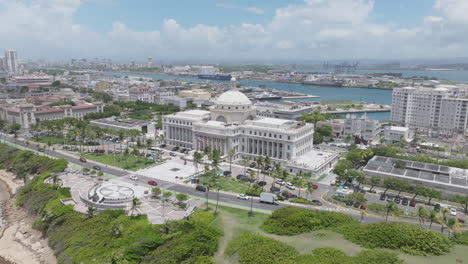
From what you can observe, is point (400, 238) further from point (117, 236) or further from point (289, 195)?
point (117, 236)

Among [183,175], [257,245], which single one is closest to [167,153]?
[183,175]

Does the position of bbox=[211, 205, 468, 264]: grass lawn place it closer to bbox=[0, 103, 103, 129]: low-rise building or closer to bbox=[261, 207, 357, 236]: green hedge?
bbox=[261, 207, 357, 236]: green hedge

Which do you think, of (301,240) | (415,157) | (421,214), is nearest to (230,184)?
(301,240)

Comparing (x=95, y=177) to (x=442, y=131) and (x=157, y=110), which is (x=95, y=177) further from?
(x=442, y=131)

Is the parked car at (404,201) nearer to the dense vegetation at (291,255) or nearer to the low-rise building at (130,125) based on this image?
the dense vegetation at (291,255)

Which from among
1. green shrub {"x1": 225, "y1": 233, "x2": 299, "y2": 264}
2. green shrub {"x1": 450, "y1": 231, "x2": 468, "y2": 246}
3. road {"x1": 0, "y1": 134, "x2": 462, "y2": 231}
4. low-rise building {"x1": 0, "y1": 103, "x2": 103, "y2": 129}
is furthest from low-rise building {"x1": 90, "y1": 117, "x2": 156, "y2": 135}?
green shrub {"x1": 450, "y1": 231, "x2": 468, "y2": 246}

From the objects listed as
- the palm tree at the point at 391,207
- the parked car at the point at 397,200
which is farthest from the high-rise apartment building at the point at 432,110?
the palm tree at the point at 391,207
